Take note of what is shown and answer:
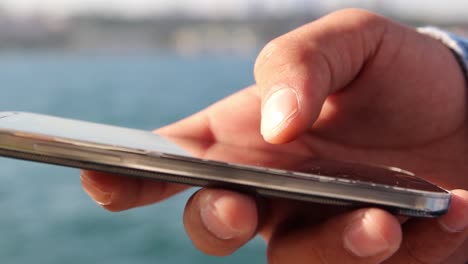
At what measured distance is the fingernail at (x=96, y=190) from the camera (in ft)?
3.04

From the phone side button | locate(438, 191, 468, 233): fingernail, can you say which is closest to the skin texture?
locate(438, 191, 468, 233): fingernail

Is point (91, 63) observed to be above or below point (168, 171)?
below

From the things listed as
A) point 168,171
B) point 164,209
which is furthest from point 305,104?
point 164,209

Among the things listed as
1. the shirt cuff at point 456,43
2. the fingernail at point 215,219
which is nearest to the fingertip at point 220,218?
the fingernail at point 215,219

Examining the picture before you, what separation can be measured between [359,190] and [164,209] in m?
5.35

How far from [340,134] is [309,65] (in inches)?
14.2

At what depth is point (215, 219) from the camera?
31.5 inches

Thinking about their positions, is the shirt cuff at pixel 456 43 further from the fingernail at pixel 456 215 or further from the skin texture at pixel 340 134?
the fingernail at pixel 456 215

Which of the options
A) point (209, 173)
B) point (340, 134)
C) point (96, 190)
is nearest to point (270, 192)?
point (209, 173)

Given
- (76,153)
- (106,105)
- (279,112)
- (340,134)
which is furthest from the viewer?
(106,105)

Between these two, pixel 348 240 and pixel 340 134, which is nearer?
pixel 348 240

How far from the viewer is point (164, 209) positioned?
596 centimetres

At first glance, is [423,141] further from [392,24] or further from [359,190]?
[359,190]

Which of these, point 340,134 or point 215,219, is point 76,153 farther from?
point 340,134
